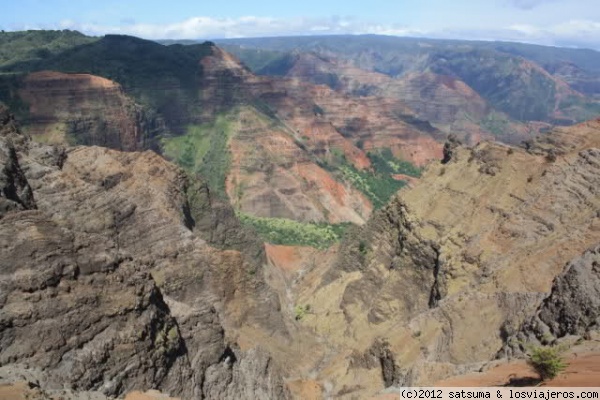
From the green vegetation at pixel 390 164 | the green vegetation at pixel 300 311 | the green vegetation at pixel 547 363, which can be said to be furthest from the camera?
the green vegetation at pixel 390 164

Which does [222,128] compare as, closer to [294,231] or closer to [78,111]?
[78,111]

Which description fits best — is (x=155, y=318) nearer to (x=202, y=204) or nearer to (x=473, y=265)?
(x=473, y=265)

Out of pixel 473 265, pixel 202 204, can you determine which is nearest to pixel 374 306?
pixel 473 265

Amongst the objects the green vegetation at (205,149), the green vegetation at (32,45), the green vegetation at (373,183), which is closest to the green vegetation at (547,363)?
the green vegetation at (205,149)

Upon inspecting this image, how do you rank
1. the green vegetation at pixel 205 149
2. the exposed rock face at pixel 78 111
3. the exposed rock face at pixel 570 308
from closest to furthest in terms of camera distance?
the exposed rock face at pixel 570 308, the exposed rock face at pixel 78 111, the green vegetation at pixel 205 149

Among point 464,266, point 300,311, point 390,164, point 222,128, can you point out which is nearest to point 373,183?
point 390,164

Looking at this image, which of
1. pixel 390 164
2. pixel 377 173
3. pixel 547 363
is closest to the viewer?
pixel 547 363

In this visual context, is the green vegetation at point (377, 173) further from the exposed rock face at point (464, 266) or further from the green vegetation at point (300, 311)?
the green vegetation at point (300, 311)
